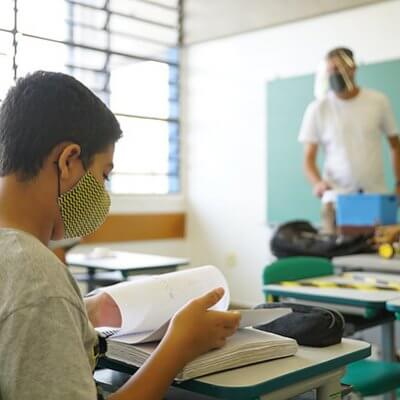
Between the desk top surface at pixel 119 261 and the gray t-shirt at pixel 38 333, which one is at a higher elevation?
the gray t-shirt at pixel 38 333

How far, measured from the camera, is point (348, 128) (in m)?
3.86

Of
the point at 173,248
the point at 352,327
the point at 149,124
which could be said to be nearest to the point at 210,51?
the point at 149,124

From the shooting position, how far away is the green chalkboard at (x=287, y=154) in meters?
5.36

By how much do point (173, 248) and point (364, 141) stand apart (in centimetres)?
296

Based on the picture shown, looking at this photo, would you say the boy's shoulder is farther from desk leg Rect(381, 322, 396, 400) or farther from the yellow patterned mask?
desk leg Rect(381, 322, 396, 400)

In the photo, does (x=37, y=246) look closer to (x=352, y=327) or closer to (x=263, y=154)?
(x=352, y=327)

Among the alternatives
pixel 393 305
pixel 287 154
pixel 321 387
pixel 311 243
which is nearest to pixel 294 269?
pixel 393 305

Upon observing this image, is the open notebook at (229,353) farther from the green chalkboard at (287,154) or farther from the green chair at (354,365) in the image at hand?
the green chalkboard at (287,154)

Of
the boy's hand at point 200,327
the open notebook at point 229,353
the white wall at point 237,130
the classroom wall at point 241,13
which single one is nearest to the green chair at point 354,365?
the open notebook at point 229,353

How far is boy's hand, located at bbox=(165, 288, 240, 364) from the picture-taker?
1.05m

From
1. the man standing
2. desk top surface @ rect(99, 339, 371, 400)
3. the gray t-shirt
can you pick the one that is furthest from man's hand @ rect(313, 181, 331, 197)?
the gray t-shirt

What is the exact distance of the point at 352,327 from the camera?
2.27 meters

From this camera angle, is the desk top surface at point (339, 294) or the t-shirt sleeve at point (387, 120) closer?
the desk top surface at point (339, 294)

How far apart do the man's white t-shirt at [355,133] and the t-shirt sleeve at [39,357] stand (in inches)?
127
